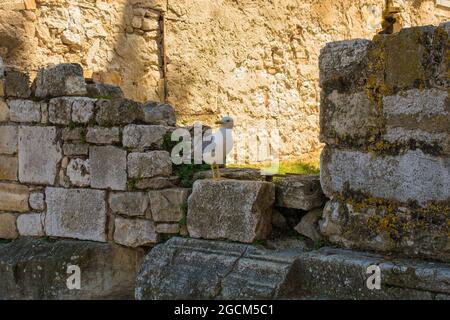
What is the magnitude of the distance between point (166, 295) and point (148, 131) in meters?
1.14

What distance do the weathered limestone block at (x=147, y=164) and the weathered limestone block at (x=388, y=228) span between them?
1.17m

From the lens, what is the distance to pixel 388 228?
3.31 metres

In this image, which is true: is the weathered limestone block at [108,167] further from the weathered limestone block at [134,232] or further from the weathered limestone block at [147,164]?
the weathered limestone block at [134,232]

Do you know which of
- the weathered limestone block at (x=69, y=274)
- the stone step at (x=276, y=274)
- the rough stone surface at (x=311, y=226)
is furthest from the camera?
the weathered limestone block at (x=69, y=274)

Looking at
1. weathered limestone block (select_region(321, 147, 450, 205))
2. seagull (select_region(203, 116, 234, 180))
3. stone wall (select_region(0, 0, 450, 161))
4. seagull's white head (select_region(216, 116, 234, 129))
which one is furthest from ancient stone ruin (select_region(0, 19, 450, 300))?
stone wall (select_region(0, 0, 450, 161))

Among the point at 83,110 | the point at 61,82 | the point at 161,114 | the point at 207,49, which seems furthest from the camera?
the point at 207,49

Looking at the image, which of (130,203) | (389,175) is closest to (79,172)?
(130,203)

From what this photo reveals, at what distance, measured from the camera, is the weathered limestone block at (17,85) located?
15.0 feet

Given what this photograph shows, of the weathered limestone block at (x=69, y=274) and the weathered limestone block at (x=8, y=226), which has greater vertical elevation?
the weathered limestone block at (x=8, y=226)

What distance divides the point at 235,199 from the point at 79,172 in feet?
4.22

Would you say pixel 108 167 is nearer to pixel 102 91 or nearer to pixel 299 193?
pixel 102 91

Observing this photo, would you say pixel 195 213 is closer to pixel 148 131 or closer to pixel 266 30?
pixel 148 131

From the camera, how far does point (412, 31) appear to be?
3209 mm

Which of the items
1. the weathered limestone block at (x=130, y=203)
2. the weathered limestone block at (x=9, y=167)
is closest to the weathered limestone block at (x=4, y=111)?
the weathered limestone block at (x=9, y=167)
